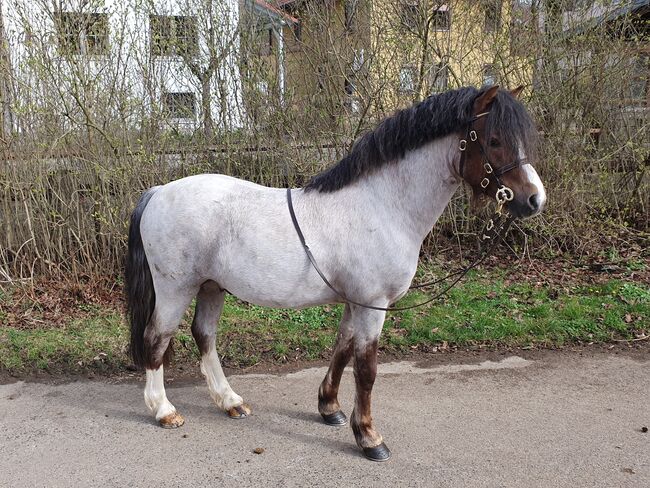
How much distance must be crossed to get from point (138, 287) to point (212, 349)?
0.64 m

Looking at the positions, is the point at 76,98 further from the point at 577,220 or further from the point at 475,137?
the point at 577,220

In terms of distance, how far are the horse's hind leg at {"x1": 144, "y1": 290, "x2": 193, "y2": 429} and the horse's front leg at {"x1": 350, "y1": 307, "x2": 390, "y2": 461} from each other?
1.11m

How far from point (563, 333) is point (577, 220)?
8.59 feet

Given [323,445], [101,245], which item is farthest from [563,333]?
[101,245]

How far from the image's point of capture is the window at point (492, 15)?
643 centimetres

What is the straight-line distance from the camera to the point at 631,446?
3059mm

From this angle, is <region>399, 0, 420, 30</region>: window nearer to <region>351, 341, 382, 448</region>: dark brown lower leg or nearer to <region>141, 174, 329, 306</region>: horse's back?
<region>141, 174, 329, 306</region>: horse's back

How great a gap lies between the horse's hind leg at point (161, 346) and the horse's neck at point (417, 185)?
1392 millimetres

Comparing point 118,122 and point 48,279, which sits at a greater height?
point 118,122

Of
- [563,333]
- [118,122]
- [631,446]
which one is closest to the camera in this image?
[631,446]

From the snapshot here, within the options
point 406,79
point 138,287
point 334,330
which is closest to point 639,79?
point 406,79

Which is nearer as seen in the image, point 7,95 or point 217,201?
point 217,201

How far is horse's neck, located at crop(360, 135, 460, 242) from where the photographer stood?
2855mm

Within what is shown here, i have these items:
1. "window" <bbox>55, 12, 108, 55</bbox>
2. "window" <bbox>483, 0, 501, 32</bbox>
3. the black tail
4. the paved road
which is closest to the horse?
the black tail
